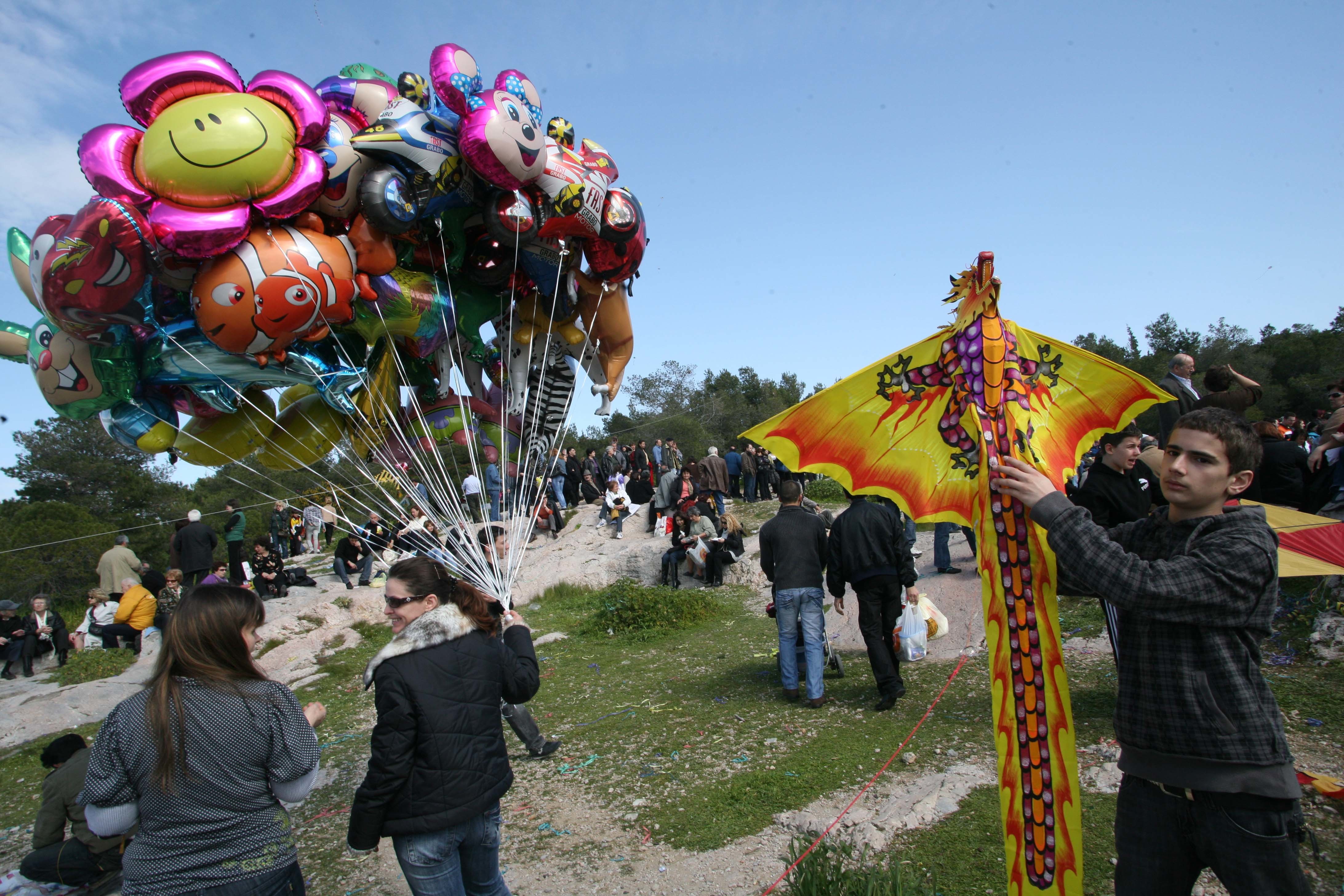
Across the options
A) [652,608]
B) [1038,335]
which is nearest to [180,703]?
[1038,335]

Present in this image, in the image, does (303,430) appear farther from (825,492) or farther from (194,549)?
(825,492)

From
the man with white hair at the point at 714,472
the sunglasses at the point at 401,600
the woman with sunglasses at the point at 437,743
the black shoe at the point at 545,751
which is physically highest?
the man with white hair at the point at 714,472

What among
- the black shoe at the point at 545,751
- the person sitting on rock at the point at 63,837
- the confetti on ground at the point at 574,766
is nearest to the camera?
the person sitting on rock at the point at 63,837

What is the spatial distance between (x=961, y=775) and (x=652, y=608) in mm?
5467

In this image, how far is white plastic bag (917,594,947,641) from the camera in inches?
251

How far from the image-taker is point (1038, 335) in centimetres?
260

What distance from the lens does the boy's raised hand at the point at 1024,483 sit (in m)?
2.02

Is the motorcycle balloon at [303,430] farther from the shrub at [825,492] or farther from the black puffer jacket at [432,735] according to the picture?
the shrub at [825,492]

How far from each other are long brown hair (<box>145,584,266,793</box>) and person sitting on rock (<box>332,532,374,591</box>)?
10.3 metres

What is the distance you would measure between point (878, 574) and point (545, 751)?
265 centimetres

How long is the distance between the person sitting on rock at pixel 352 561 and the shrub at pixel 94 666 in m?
2.91

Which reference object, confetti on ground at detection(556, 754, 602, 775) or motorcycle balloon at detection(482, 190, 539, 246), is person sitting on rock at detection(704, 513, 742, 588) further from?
confetti on ground at detection(556, 754, 602, 775)

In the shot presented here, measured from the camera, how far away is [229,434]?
695 centimetres

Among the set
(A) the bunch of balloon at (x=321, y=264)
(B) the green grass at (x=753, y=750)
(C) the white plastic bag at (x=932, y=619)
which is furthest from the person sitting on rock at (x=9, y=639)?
(C) the white plastic bag at (x=932, y=619)
